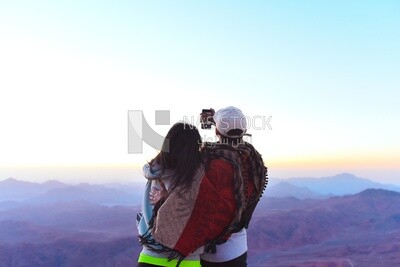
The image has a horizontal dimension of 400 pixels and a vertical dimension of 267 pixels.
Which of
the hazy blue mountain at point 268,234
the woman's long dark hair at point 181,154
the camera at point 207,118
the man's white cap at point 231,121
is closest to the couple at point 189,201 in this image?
the woman's long dark hair at point 181,154

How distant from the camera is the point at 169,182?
86.3 inches

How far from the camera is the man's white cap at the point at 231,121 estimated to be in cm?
247

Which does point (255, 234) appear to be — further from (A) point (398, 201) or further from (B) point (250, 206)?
(B) point (250, 206)

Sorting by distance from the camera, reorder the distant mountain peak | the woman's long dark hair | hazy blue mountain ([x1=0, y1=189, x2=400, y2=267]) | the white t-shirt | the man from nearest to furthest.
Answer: the woman's long dark hair, the man, the white t-shirt, hazy blue mountain ([x1=0, y1=189, x2=400, y2=267]), the distant mountain peak

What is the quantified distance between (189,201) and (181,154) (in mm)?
235

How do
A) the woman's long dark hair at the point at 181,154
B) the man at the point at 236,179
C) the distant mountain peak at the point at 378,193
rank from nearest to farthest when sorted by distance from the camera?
the woman's long dark hair at the point at 181,154
the man at the point at 236,179
the distant mountain peak at the point at 378,193

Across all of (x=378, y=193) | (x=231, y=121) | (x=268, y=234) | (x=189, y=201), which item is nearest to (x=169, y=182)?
(x=189, y=201)

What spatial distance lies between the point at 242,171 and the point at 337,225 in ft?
205

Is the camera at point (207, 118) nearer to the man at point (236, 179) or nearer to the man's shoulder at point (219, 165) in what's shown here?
the man at point (236, 179)

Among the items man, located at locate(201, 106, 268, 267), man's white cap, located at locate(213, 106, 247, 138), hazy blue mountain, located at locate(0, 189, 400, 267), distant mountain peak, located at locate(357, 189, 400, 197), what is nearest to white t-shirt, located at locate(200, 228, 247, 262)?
man, located at locate(201, 106, 268, 267)

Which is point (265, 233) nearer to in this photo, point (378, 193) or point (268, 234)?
point (268, 234)

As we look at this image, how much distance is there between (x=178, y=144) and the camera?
2.20 meters

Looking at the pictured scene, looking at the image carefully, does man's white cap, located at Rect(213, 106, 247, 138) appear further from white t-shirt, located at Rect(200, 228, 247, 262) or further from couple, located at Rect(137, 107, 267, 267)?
white t-shirt, located at Rect(200, 228, 247, 262)

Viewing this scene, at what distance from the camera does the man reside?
7.44 ft
